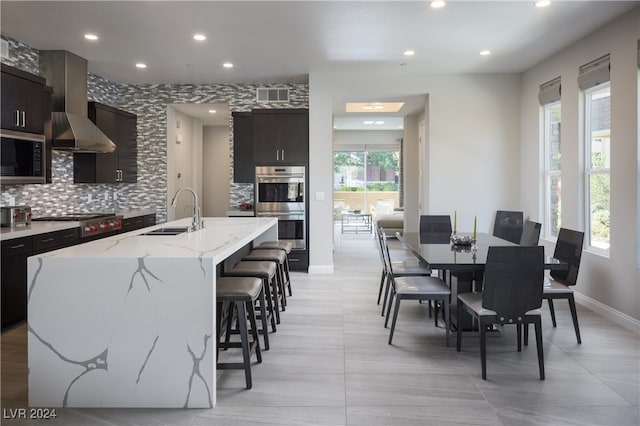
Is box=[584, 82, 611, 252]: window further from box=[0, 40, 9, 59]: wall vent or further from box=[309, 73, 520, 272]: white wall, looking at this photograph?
box=[0, 40, 9, 59]: wall vent

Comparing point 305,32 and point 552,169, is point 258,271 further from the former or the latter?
point 552,169

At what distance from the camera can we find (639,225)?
413 centimetres

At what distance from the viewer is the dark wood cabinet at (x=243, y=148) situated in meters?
7.10

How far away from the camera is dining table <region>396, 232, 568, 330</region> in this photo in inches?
132

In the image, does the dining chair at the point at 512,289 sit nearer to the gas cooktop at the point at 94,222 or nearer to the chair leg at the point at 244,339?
the chair leg at the point at 244,339

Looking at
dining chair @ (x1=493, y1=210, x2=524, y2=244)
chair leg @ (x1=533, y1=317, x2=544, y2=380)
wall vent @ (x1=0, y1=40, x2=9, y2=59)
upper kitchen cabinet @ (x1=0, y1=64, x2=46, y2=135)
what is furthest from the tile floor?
wall vent @ (x1=0, y1=40, x2=9, y2=59)

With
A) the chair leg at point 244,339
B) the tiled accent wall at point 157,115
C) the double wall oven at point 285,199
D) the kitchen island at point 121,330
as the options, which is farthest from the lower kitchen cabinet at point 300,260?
the kitchen island at point 121,330

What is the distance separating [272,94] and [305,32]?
8.19 feet

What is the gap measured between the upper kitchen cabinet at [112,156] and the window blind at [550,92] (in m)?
5.63

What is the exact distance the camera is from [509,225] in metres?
5.85

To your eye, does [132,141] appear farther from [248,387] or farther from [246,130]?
[248,387]

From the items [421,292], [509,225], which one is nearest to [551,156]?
A: [509,225]

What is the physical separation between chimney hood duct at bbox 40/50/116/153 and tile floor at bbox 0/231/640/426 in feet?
7.12

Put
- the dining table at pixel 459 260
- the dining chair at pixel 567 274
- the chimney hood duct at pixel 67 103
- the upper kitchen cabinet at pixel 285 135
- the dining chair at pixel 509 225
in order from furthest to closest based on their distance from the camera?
the upper kitchen cabinet at pixel 285 135
the dining chair at pixel 509 225
the chimney hood duct at pixel 67 103
the dining chair at pixel 567 274
the dining table at pixel 459 260
